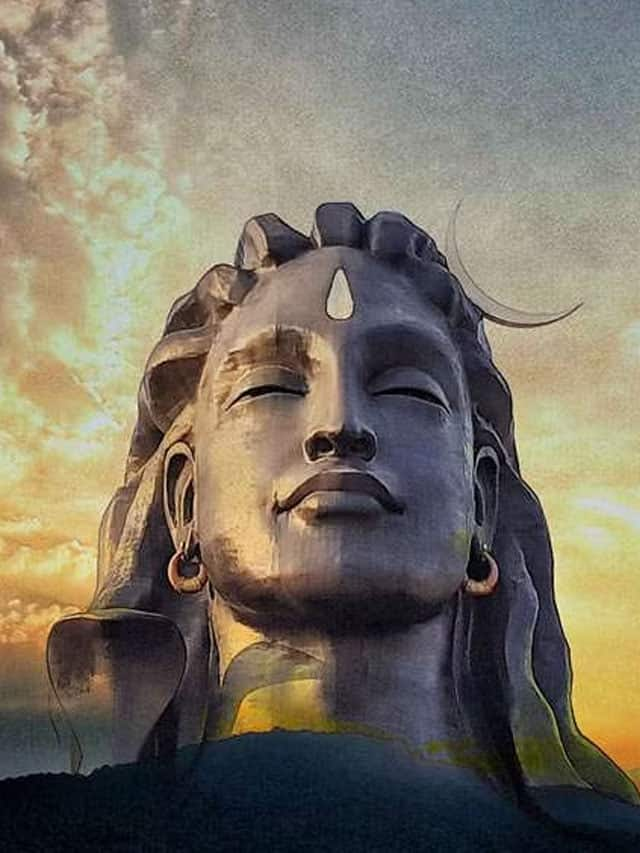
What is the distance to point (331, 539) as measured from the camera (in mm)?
5891

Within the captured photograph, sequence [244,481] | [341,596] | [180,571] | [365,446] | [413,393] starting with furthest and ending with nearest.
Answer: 1. [180,571]
2. [413,393]
3. [244,481]
4. [365,446]
5. [341,596]

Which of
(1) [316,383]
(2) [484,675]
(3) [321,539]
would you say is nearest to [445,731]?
(2) [484,675]

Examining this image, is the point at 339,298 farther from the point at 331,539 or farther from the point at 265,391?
the point at 331,539

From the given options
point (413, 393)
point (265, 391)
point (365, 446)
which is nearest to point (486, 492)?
point (413, 393)

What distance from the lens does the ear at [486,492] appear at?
6.45 meters

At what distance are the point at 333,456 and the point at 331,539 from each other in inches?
11.9

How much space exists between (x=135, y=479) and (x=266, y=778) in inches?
59.8

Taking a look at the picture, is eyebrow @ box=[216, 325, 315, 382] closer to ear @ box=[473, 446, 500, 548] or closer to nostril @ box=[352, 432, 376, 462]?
nostril @ box=[352, 432, 376, 462]

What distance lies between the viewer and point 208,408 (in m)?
6.38

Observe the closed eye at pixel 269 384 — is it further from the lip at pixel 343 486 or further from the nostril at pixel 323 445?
the lip at pixel 343 486

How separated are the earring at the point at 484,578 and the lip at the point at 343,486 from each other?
525 millimetres

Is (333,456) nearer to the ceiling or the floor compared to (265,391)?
nearer to the floor

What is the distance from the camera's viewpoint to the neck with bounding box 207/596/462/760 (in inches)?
233

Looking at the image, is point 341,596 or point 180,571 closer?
point 341,596
